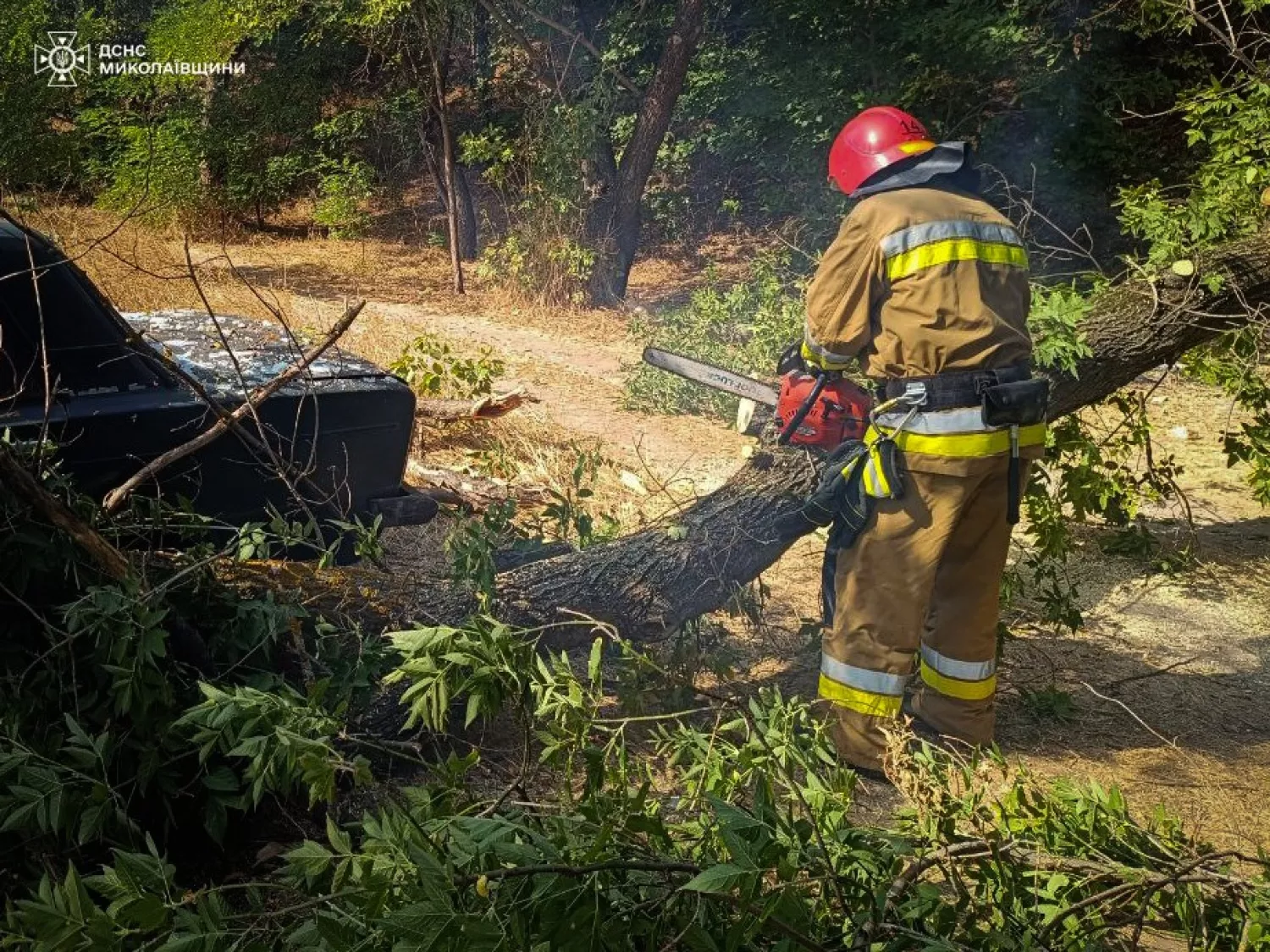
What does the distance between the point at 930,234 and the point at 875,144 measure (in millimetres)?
439

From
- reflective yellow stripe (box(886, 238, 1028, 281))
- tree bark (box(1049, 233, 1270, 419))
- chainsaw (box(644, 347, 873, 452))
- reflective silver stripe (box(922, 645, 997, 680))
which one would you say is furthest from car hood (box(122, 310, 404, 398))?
tree bark (box(1049, 233, 1270, 419))

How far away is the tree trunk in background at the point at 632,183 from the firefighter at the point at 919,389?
812 centimetres

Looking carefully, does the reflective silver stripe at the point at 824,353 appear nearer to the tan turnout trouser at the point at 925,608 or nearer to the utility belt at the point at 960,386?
the utility belt at the point at 960,386

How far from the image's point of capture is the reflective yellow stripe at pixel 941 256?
3.41 metres

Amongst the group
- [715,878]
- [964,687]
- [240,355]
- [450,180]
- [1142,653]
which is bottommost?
[1142,653]

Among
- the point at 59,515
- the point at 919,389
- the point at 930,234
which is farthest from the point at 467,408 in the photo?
the point at 59,515

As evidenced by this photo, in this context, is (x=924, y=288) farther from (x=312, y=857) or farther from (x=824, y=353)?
(x=312, y=857)

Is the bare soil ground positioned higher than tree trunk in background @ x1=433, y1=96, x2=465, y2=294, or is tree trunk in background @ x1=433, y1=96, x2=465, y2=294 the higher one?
tree trunk in background @ x1=433, y1=96, x2=465, y2=294

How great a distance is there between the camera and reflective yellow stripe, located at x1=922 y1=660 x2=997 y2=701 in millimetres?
3824

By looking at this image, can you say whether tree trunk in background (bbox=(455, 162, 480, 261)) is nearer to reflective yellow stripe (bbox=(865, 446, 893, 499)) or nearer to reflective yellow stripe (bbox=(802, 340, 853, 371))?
reflective yellow stripe (bbox=(802, 340, 853, 371))

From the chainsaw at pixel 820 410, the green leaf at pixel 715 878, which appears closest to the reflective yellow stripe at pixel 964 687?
the chainsaw at pixel 820 410

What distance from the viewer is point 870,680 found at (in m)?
3.64

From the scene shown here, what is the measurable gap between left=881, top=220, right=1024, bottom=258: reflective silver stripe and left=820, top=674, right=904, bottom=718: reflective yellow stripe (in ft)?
4.64

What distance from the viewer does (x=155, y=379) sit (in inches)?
144
